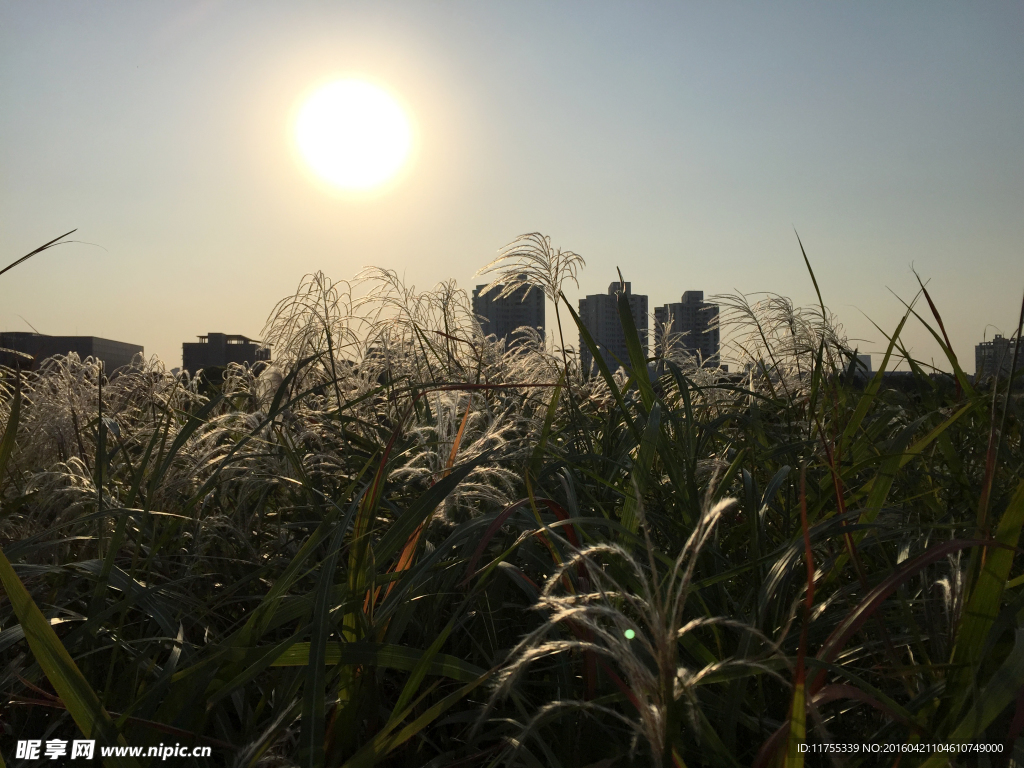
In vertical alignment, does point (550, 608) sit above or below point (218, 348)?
below

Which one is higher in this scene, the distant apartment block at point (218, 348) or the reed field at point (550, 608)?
the distant apartment block at point (218, 348)

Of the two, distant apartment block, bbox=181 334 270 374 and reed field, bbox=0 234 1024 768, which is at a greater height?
distant apartment block, bbox=181 334 270 374

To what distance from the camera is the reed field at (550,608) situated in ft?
3.39

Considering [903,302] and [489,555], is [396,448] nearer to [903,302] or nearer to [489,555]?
[489,555]

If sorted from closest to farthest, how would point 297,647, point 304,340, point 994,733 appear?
point 994,733, point 297,647, point 304,340

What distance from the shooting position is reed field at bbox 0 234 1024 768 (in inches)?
40.6

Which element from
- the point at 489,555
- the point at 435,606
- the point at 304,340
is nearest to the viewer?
the point at 435,606

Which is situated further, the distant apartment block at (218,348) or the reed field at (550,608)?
the distant apartment block at (218,348)

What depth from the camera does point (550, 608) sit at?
1519 millimetres

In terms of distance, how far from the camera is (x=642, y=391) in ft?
6.33

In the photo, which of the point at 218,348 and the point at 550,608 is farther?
the point at 218,348

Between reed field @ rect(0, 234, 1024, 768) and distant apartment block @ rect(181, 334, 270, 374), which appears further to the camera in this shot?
distant apartment block @ rect(181, 334, 270, 374)

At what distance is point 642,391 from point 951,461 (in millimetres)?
945

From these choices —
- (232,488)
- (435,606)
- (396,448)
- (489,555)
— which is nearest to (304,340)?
(232,488)
